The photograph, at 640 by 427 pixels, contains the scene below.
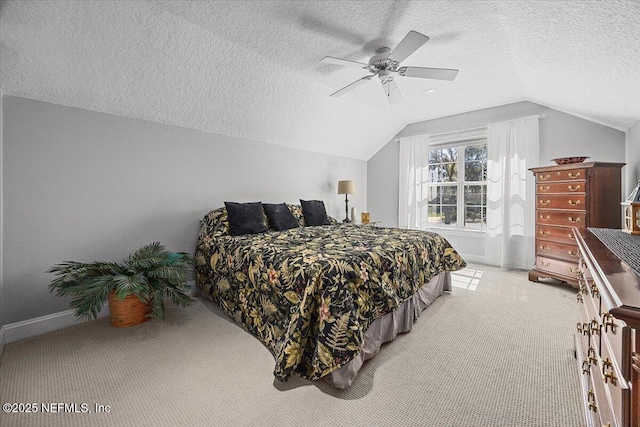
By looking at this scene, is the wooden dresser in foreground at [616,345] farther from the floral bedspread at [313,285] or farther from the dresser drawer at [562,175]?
the dresser drawer at [562,175]

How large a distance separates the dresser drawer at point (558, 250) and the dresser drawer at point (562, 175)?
0.74 metres

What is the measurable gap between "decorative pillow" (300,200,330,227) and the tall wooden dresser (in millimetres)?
2792

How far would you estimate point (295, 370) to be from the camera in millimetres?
1670

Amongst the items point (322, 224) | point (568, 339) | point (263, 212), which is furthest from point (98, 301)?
point (568, 339)

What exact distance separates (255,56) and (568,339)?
141 inches

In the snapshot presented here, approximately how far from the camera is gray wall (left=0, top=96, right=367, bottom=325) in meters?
2.17

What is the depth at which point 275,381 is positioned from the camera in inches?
65.0

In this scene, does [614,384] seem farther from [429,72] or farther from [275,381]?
[429,72]

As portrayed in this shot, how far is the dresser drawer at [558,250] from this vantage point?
3.00 metres

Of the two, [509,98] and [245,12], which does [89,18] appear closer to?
[245,12]

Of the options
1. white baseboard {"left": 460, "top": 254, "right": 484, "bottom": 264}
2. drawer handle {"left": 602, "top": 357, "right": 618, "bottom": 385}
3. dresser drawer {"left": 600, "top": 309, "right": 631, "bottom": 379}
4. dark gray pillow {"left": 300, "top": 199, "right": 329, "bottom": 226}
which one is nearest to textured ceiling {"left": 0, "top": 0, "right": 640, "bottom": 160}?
dark gray pillow {"left": 300, "top": 199, "right": 329, "bottom": 226}

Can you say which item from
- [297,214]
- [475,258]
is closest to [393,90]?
[297,214]

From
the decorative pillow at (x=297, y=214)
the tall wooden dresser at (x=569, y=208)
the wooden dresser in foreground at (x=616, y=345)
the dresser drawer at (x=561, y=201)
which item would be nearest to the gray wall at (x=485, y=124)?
the tall wooden dresser at (x=569, y=208)

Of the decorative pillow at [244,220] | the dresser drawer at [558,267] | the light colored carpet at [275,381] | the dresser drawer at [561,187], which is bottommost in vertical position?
the light colored carpet at [275,381]
